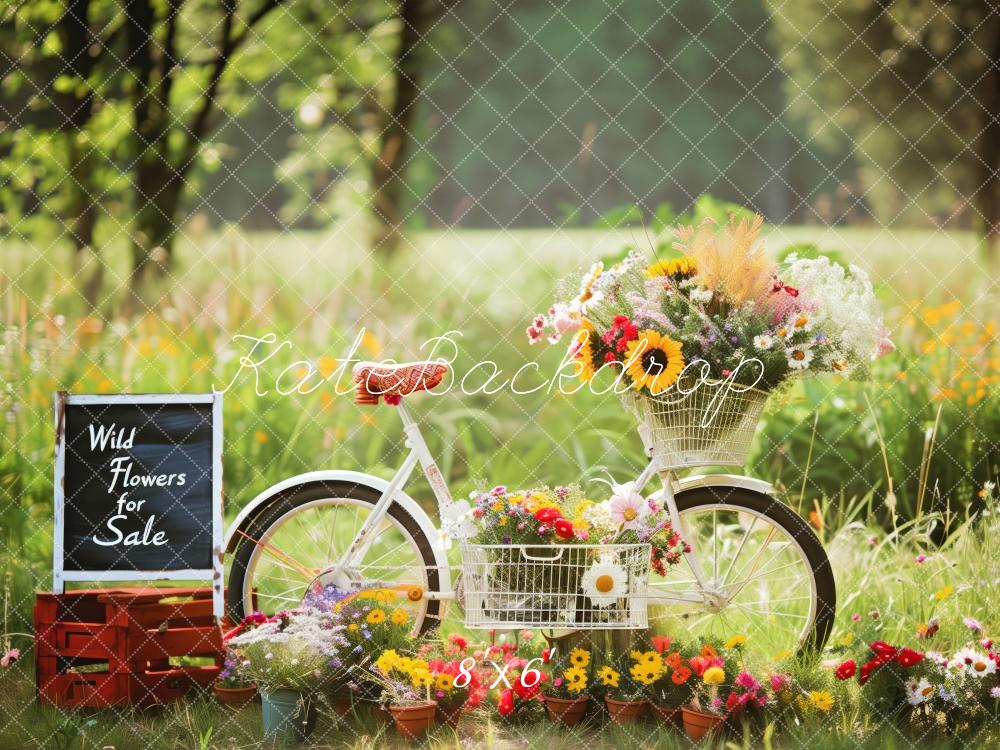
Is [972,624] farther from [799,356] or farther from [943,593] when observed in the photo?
[799,356]

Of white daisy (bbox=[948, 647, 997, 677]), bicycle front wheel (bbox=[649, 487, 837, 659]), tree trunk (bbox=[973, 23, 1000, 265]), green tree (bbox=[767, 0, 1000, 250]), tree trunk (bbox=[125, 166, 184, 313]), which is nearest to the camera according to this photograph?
white daisy (bbox=[948, 647, 997, 677])

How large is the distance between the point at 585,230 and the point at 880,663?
4386 mm

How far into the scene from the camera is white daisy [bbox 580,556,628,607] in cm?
330

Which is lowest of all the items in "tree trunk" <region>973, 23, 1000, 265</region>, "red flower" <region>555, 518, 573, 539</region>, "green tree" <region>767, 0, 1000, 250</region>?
"red flower" <region>555, 518, 573, 539</region>

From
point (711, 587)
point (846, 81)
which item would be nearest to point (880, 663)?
point (711, 587)

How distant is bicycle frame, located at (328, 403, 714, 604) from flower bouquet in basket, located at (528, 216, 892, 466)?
170mm

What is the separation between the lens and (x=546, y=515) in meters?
3.34

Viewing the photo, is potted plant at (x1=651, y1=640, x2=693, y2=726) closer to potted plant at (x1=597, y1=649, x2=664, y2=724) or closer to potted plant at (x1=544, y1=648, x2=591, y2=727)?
potted plant at (x1=597, y1=649, x2=664, y2=724)

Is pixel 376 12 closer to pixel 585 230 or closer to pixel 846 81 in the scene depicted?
pixel 585 230

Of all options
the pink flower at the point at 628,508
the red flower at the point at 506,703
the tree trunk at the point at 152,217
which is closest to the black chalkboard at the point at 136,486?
the red flower at the point at 506,703

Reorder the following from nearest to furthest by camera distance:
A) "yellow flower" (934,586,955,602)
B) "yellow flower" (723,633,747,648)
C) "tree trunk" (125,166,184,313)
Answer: "yellow flower" (723,633,747,648), "yellow flower" (934,586,955,602), "tree trunk" (125,166,184,313)

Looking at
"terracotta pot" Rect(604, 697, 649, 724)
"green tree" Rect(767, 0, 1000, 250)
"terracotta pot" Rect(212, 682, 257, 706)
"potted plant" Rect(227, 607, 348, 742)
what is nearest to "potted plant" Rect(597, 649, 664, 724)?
"terracotta pot" Rect(604, 697, 649, 724)

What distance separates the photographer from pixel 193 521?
3.69 meters

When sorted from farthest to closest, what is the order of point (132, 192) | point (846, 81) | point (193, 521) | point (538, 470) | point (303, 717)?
point (846, 81) → point (132, 192) → point (538, 470) → point (193, 521) → point (303, 717)
